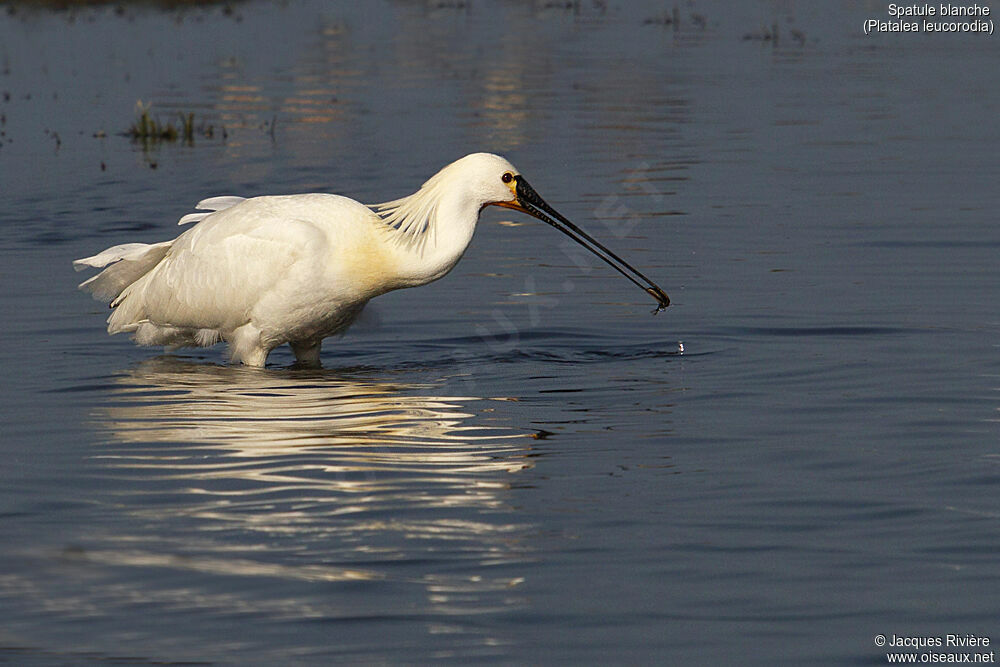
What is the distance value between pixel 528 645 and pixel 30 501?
116 inches

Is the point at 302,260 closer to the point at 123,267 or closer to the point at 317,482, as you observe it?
the point at 123,267

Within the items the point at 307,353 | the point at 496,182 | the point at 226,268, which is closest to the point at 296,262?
the point at 226,268

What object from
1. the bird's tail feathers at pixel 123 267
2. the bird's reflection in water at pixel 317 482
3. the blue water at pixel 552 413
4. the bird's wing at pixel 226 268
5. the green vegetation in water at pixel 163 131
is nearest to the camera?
the blue water at pixel 552 413

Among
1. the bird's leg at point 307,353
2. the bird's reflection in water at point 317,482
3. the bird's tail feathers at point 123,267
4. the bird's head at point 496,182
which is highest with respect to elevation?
the bird's head at point 496,182

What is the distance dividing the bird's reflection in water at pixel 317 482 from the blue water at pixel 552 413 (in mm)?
28

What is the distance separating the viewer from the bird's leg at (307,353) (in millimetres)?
11797

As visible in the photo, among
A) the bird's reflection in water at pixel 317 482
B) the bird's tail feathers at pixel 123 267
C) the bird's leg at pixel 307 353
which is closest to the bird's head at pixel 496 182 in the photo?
the bird's reflection in water at pixel 317 482

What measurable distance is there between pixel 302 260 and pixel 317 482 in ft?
9.26

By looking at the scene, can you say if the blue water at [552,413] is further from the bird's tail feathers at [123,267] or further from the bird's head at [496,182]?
the bird's head at [496,182]

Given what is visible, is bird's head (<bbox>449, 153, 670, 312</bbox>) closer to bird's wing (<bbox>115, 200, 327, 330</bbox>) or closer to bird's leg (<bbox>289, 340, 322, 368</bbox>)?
bird's wing (<bbox>115, 200, 327, 330</bbox>)

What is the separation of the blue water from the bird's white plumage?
0.33 meters

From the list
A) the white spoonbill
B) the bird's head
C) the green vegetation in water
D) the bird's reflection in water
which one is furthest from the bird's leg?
the green vegetation in water

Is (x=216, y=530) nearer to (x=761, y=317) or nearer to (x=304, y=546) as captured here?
(x=304, y=546)

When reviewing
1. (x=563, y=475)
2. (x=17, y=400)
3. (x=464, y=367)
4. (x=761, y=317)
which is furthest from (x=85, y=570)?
(x=761, y=317)
